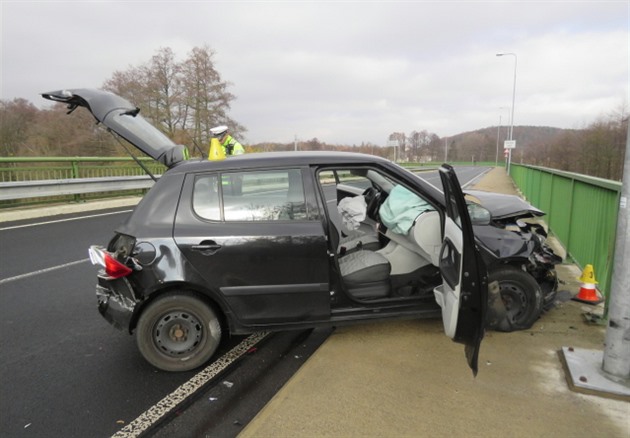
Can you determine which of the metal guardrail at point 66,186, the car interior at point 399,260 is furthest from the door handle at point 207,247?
the metal guardrail at point 66,186

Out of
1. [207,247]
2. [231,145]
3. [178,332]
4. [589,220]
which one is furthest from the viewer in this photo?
[231,145]

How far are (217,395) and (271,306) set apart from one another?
722mm

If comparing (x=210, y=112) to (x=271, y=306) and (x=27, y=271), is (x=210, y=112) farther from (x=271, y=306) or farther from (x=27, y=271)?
(x=271, y=306)

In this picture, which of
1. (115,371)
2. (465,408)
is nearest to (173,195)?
(115,371)

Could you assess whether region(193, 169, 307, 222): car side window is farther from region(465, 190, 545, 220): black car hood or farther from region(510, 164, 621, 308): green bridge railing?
region(510, 164, 621, 308): green bridge railing

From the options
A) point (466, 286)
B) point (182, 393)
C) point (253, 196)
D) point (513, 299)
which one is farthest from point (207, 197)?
point (513, 299)

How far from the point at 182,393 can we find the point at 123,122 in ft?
7.90

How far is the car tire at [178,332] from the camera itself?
10.1 feet

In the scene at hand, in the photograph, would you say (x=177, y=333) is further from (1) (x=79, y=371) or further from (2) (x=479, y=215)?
(2) (x=479, y=215)

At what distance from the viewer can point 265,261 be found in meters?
3.08

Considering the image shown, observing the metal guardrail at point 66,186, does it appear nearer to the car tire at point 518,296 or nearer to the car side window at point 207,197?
the car side window at point 207,197

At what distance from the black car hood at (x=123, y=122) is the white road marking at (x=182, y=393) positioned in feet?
5.67

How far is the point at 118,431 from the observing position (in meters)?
2.46

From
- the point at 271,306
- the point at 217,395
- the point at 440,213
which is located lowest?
the point at 217,395
